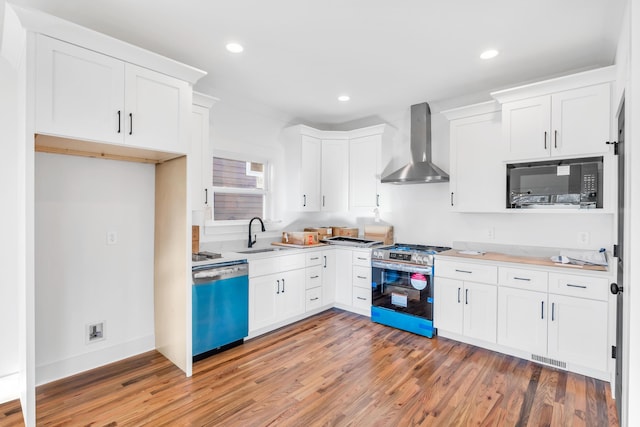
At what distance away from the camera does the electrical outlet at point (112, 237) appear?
291 cm

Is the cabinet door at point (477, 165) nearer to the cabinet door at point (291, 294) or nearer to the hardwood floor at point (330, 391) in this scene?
the hardwood floor at point (330, 391)

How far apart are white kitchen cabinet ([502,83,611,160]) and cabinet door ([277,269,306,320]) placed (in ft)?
8.50

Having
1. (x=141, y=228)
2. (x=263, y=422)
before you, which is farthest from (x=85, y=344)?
(x=263, y=422)

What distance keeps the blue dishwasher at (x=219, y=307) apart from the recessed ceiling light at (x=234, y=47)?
189 centimetres

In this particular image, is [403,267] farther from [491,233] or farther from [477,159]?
[477,159]

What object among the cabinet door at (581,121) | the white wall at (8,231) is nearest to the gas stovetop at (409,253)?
the cabinet door at (581,121)

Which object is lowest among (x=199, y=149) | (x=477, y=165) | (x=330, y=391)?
(x=330, y=391)

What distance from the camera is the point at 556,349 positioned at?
2814 mm

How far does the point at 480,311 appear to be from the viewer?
127 inches

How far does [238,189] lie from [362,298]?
6.79 ft

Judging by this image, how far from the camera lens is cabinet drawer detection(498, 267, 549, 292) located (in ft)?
9.50

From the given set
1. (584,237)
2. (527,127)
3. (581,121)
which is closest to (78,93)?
(527,127)

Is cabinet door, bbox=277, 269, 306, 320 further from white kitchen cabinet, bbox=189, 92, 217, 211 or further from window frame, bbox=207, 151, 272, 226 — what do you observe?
white kitchen cabinet, bbox=189, 92, 217, 211

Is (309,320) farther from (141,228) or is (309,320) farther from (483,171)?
(483,171)
